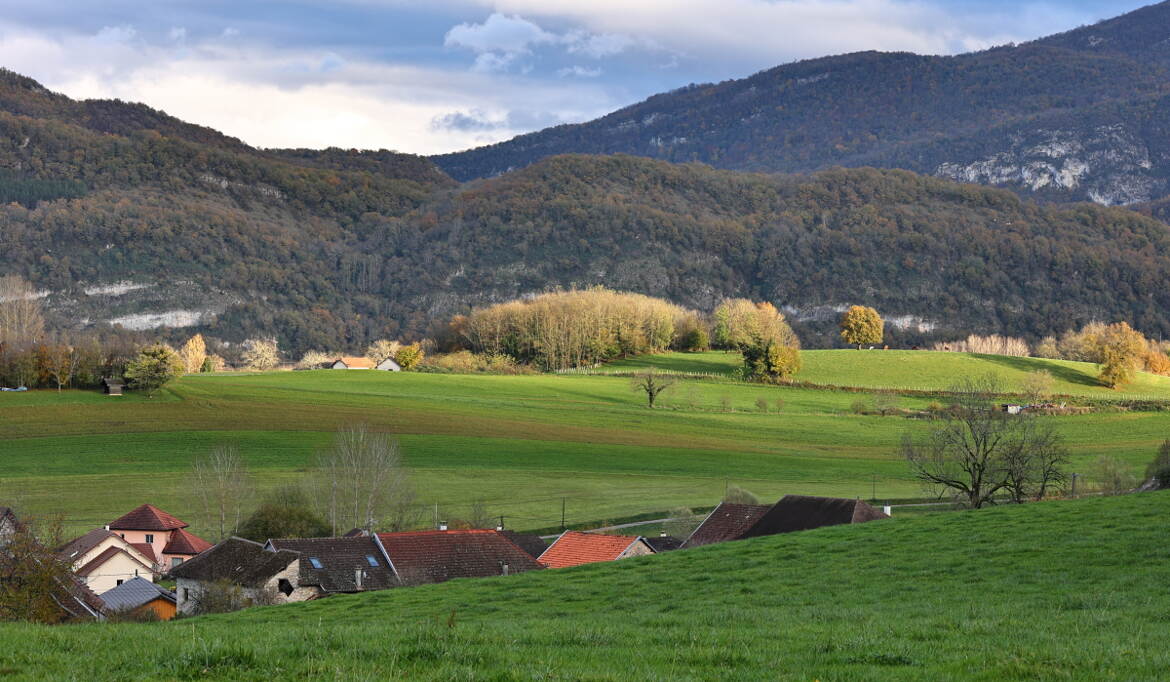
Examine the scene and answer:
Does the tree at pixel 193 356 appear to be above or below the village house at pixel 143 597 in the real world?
above

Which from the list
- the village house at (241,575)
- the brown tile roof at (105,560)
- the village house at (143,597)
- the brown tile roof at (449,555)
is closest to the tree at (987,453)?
the brown tile roof at (449,555)

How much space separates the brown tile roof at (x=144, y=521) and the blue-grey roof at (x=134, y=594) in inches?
385

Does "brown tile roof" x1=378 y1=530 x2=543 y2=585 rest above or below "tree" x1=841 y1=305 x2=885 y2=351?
below

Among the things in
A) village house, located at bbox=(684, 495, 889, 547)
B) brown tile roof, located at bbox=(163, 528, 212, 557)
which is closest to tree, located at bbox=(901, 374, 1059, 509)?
village house, located at bbox=(684, 495, 889, 547)

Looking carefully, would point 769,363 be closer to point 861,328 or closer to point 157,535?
point 861,328

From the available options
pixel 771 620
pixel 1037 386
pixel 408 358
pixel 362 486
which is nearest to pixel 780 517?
pixel 362 486

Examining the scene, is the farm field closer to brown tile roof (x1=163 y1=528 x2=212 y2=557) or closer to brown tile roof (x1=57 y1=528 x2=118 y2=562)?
brown tile roof (x1=57 y1=528 x2=118 y2=562)

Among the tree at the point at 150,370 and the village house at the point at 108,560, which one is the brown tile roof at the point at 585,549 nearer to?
the village house at the point at 108,560

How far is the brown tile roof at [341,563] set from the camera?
41.2 m

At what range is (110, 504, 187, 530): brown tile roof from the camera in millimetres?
54219

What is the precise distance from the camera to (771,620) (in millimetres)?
15633

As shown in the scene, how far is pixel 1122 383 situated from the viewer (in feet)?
392

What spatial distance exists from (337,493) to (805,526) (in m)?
27.2

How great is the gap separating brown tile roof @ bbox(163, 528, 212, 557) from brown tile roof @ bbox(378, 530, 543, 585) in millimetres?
14359
